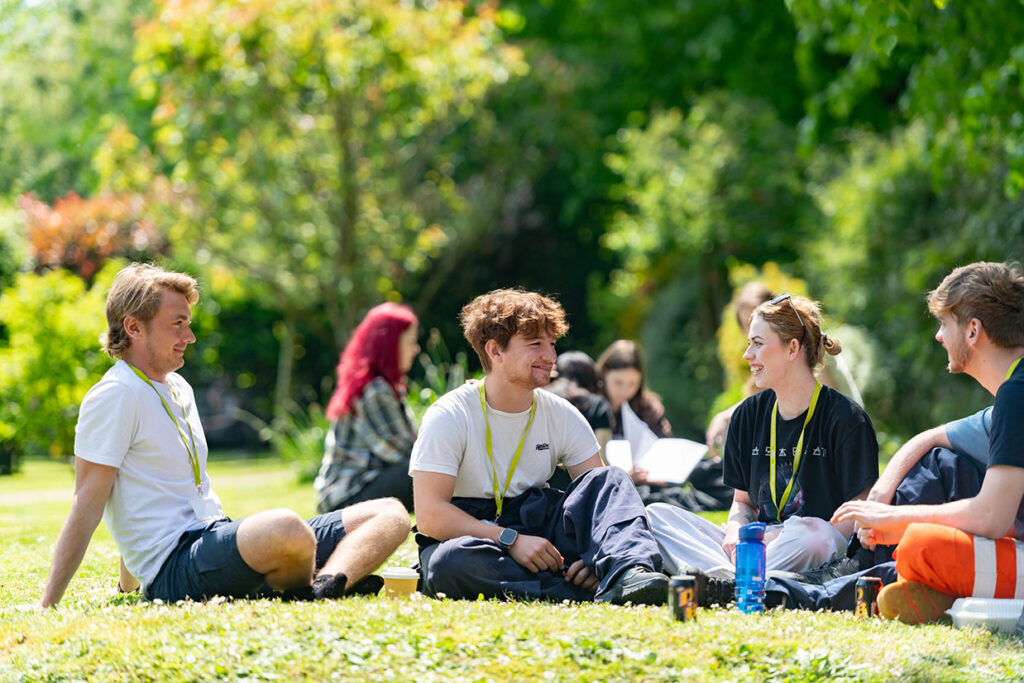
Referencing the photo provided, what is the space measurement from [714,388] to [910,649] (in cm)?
1187

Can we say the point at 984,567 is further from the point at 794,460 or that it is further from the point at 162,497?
the point at 162,497

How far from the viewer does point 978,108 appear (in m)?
7.62

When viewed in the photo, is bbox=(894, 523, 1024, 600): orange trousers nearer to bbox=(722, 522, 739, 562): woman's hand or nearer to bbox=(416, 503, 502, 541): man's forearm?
bbox=(722, 522, 739, 562): woman's hand

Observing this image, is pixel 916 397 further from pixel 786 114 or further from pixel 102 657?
pixel 102 657

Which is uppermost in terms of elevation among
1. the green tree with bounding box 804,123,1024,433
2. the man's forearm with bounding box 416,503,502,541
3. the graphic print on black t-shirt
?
Answer: the green tree with bounding box 804,123,1024,433

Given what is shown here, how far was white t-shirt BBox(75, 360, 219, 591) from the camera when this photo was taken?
13.9 feet

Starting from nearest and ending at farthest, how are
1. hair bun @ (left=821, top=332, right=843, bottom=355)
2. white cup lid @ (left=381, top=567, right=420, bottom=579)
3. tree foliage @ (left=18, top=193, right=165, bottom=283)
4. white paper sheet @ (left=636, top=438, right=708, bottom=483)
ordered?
white cup lid @ (left=381, top=567, right=420, bottom=579) → hair bun @ (left=821, top=332, right=843, bottom=355) → white paper sheet @ (left=636, top=438, right=708, bottom=483) → tree foliage @ (left=18, top=193, right=165, bottom=283)

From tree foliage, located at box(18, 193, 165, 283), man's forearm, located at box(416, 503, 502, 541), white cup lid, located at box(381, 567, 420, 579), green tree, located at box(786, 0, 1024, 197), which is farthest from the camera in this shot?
tree foliage, located at box(18, 193, 165, 283)

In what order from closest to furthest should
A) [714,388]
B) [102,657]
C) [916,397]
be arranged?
[102,657] < [916,397] < [714,388]

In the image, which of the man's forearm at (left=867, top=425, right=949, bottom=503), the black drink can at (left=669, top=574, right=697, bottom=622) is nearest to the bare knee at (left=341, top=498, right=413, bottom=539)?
the black drink can at (left=669, top=574, right=697, bottom=622)

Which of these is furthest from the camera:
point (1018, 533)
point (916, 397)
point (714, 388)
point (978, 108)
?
point (714, 388)

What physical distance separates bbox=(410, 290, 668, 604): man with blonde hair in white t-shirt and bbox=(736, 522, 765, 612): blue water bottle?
0.32 metres

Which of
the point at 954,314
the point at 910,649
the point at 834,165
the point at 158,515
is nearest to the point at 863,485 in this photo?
the point at 954,314

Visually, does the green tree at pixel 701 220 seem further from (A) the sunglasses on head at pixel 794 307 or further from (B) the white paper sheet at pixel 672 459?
(A) the sunglasses on head at pixel 794 307
